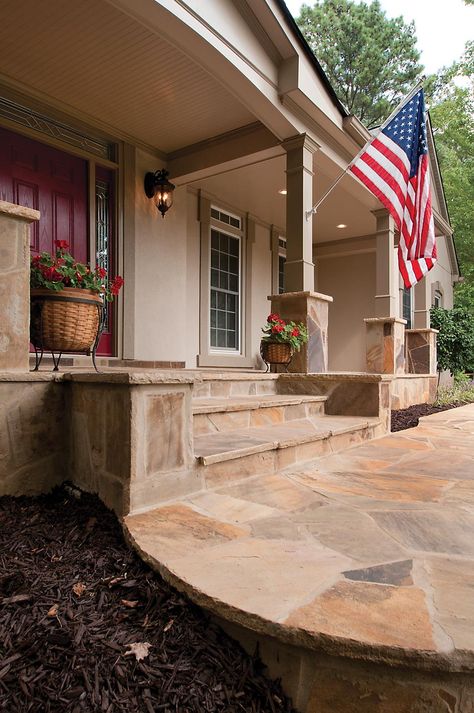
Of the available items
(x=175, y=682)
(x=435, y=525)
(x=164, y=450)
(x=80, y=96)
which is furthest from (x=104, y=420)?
(x=80, y=96)

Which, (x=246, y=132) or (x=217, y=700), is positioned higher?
(x=246, y=132)

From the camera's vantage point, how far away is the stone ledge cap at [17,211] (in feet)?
6.00

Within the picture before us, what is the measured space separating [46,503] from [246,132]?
14.1ft

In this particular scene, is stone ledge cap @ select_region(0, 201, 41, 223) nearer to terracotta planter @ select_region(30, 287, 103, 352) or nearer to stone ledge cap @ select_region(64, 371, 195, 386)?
terracotta planter @ select_region(30, 287, 103, 352)

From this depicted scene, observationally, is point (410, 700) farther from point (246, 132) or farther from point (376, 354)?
point (376, 354)

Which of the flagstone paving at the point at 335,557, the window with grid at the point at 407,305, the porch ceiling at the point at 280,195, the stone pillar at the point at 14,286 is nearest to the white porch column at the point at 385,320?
the porch ceiling at the point at 280,195

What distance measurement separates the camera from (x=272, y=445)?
2.32 meters

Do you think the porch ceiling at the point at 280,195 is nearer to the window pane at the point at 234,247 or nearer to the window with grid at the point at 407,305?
the window pane at the point at 234,247

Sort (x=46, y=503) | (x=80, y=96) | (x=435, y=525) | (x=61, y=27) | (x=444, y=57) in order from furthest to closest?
1. (x=444, y=57)
2. (x=80, y=96)
3. (x=61, y=27)
4. (x=46, y=503)
5. (x=435, y=525)

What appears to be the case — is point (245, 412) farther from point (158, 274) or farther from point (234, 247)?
point (234, 247)

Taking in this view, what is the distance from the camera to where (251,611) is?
40.9 inches

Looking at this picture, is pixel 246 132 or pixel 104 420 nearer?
pixel 104 420

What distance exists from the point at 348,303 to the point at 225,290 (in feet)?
10.4

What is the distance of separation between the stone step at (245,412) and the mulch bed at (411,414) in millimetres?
1363
